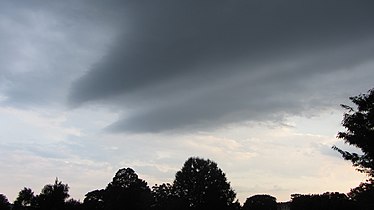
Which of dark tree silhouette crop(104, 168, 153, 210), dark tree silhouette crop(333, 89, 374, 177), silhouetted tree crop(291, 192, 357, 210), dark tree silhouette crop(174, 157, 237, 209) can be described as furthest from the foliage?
dark tree silhouette crop(333, 89, 374, 177)

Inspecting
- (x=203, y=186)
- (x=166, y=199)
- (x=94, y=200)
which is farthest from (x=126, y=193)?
(x=94, y=200)

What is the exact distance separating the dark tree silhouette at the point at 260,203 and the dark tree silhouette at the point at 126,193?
147 feet

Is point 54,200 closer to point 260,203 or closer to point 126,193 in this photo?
point 126,193

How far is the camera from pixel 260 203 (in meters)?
150

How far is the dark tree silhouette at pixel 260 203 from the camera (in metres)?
146

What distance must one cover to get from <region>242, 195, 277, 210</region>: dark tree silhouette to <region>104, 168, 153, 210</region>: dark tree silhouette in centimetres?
4466

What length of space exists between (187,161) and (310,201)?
31180mm

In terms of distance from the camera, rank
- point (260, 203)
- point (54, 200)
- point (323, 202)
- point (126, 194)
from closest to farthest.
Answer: point (54, 200) < point (126, 194) < point (323, 202) < point (260, 203)

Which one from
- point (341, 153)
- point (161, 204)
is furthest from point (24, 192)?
point (341, 153)

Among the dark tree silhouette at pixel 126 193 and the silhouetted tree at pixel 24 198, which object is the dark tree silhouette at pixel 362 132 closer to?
the dark tree silhouette at pixel 126 193

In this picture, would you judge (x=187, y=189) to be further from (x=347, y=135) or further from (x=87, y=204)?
(x=347, y=135)

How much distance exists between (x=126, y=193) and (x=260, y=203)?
210 feet

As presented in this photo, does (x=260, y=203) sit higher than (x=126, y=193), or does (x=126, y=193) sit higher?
(x=260, y=203)

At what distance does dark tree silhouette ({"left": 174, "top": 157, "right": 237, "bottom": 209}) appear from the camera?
9919cm
